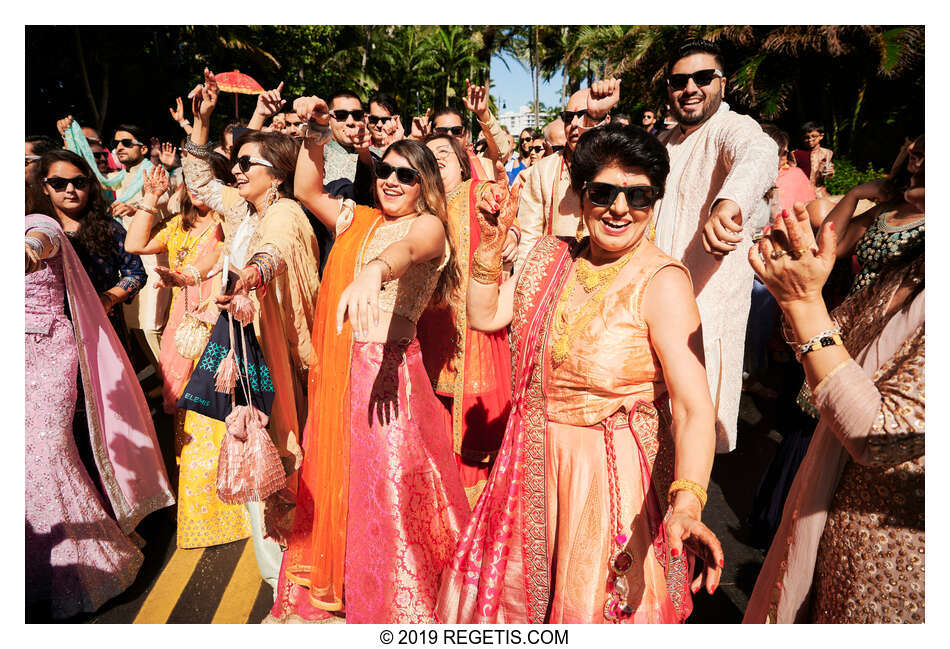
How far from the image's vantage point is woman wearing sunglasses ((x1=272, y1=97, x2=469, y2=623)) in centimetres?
247

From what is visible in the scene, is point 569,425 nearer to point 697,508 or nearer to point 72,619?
point 697,508

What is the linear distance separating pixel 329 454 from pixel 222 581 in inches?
43.0

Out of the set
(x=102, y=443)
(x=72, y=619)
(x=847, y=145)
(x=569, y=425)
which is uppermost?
(x=847, y=145)

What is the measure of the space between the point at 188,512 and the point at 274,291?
1.40 metres

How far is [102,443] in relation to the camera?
2.97m

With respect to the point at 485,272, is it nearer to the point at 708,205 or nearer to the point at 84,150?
the point at 708,205

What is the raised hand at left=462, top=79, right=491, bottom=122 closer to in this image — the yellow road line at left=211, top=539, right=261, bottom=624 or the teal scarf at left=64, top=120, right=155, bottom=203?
the yellow road line at left=211, top=539, right=261, bottom=624

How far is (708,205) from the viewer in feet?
8.93

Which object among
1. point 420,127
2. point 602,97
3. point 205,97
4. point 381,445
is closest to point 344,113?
point 420,127

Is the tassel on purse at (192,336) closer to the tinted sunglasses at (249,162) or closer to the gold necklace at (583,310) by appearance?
the tinted sunglasses at (249,162)

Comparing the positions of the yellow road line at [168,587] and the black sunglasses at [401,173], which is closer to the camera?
the black sunglasses at [401,173]

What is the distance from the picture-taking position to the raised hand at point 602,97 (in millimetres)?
3100

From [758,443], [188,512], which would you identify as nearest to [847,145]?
[758,443]

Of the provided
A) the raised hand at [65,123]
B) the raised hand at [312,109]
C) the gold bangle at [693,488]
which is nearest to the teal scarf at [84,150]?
the raised hand at [65,123]
